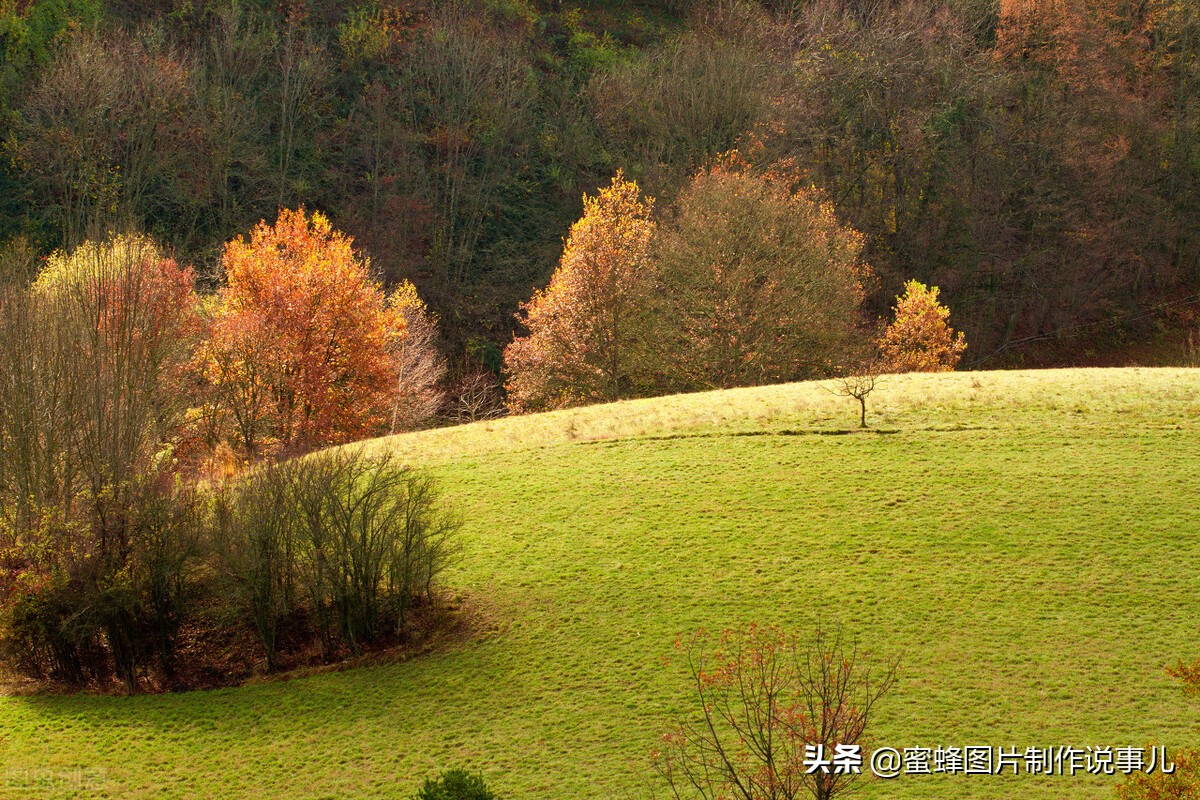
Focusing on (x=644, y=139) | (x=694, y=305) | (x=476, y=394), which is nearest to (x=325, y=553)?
(x=694, y=305)

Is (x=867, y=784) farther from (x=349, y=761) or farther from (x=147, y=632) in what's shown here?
(x=147, y=632)

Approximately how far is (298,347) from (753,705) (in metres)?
28.1

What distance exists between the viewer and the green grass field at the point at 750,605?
17.8m

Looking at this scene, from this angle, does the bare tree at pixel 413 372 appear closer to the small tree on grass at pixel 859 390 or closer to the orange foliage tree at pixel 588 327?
the orange foliage tree at pixel 588 327

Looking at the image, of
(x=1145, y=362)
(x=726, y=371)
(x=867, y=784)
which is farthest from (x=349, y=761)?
(x=1145, y=362)

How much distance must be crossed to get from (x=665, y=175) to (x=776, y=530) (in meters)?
41.6

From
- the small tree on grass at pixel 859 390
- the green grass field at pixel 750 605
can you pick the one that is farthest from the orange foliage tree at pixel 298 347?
the small tree on grass at pixel 859 390

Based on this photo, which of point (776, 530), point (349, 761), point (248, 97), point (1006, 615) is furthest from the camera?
point (248, 97)

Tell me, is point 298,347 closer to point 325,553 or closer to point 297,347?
point 297,347

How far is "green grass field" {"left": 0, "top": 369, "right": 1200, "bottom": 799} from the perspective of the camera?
1777cm

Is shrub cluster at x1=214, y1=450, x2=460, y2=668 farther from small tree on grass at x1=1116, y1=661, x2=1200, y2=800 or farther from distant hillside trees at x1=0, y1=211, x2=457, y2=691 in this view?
small tree on grass at x1=1116, y1=661, x2=1200, y2=800

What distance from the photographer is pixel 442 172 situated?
71812mm

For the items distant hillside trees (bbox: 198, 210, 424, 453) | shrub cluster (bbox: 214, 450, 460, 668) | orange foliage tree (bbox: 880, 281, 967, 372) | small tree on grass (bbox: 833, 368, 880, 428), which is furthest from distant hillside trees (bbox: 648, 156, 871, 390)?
shrub cluster (bbox: 214, 450, 460, 668)

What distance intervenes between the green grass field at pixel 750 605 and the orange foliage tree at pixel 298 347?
11.3m
